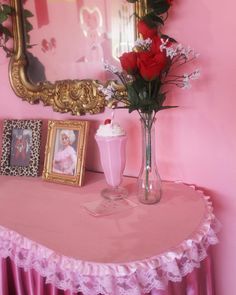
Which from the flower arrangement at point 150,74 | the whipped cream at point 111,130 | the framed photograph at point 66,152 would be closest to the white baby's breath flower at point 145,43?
the flower arrangement at point 150,74

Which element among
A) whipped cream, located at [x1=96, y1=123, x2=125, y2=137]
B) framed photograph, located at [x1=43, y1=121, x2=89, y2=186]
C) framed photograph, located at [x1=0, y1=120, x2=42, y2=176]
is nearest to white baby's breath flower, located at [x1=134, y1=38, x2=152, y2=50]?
whipped cream, located at [x1=96, y1=123, x2=125, y2=137]

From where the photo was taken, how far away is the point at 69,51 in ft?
4.21

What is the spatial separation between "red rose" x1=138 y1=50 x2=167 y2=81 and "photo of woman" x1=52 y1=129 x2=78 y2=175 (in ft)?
1.50

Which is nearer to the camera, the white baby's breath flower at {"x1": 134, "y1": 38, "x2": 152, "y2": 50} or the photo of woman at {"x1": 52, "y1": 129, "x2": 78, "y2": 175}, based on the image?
the white baby's breath flower at {"x1": 134, "y1": 38, "x2": 152, "y2": 50}

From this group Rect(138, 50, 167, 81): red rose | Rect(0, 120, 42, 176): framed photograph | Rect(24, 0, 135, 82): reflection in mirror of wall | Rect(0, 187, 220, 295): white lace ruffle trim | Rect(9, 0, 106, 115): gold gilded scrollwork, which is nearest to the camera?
Rect(0, 187, 220, 295): white lace ruffle trim

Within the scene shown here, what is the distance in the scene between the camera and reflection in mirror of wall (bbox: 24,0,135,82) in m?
1.14

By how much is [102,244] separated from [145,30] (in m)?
0.67

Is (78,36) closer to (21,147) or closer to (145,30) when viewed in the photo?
(145,30)

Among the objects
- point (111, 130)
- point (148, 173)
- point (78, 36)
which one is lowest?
point (148, 173)

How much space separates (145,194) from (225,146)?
33 cm

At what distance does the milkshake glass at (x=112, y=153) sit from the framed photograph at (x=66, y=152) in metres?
0.14

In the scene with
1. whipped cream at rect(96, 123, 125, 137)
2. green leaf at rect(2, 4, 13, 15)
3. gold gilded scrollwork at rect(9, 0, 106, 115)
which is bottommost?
whipped cream at rect(96, 123, 125, 137)

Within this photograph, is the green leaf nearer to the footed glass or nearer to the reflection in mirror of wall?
the reflection in mirror of wall

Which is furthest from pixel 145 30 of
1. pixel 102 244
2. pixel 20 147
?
pixel 20 147
